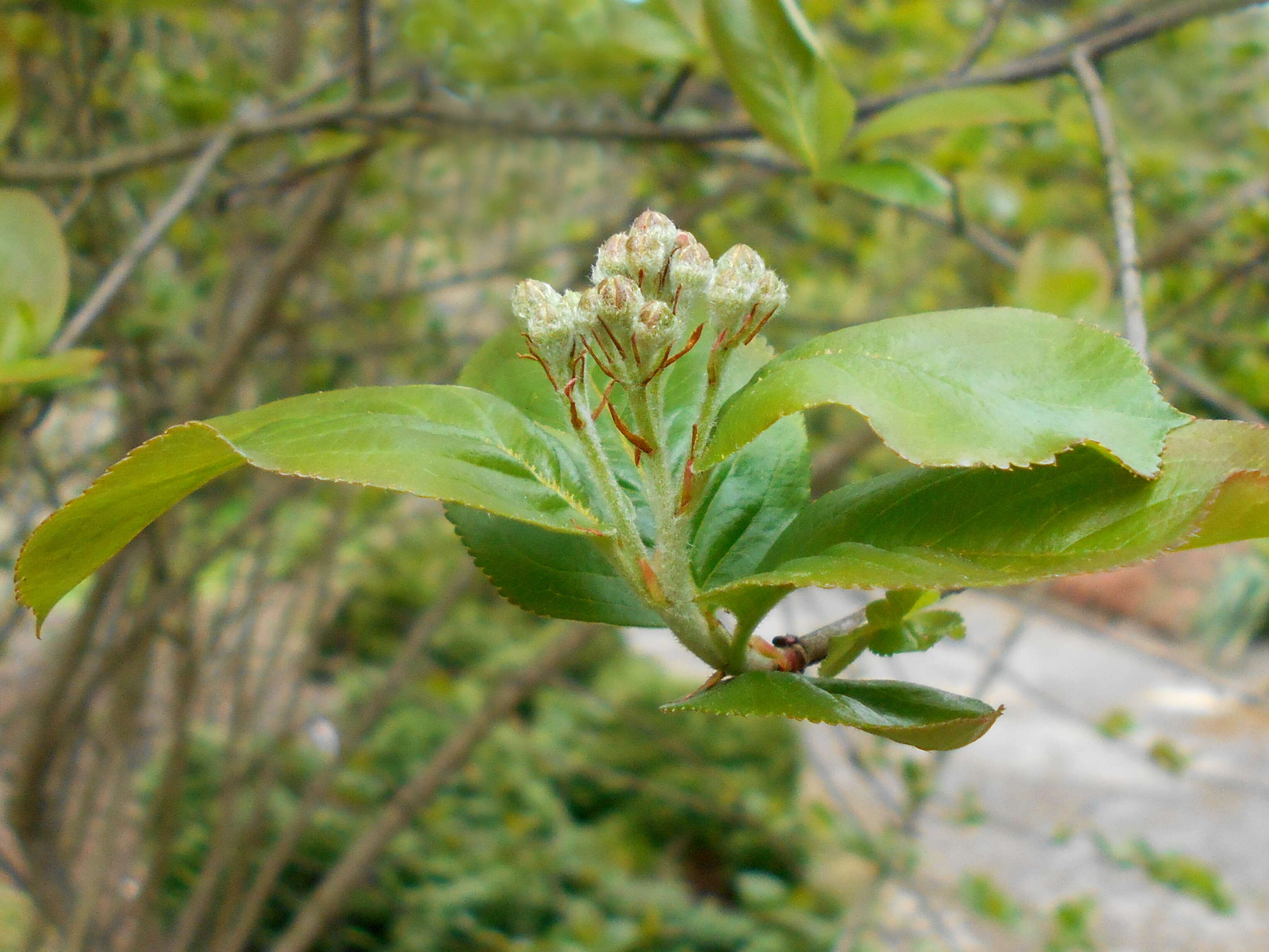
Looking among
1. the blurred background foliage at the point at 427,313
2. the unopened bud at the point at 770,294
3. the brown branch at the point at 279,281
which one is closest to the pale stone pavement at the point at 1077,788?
the blurred background foliage at the point at 427,313

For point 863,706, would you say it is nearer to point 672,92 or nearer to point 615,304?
point 615,304

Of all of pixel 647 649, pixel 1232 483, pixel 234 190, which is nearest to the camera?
pixel 1232 483

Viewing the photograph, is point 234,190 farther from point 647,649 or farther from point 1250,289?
point 647,649

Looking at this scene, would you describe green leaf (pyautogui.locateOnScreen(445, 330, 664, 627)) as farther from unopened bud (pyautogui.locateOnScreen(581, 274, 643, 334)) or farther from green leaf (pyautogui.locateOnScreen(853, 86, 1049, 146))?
green leaf (pyautogui.locateOnScreen(853, 86, 1049, 146))

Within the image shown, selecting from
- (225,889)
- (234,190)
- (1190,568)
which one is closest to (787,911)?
(225,889)

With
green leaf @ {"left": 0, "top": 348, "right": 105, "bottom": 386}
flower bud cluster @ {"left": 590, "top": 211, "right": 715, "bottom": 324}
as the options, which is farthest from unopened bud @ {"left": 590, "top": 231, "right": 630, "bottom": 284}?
green leaf @ {"left": 0, "top": 348, "right": 105, "bottom": 386}

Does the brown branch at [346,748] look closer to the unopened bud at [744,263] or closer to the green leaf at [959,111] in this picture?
the green leaf at [959,111]

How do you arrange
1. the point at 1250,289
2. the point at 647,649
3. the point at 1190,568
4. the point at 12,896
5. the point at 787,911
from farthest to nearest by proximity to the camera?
1. the point at 1190,568
2. the point at 647,649
3. the point at 787,911
4. the point at 1250,289
5. the point at 12,896
